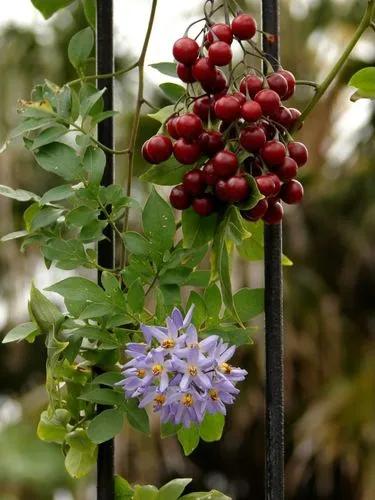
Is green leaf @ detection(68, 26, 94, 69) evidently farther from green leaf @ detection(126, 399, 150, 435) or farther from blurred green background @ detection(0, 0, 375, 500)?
blurred green background @ detection(0, 0, 375, 500)

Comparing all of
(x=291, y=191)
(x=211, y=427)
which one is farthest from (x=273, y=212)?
(x=211, y=427)

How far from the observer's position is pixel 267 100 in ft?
1.49

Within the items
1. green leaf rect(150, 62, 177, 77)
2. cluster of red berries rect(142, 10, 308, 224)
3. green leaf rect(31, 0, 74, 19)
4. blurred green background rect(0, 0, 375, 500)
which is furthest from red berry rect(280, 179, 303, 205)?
blurred green background rect(0, 0, 375, 500)

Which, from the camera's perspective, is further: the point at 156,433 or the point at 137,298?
the point at 156,433

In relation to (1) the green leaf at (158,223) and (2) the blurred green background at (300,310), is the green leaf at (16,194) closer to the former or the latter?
(1) the green leaf at (158,223)

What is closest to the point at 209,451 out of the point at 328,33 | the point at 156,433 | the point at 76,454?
the point at 156,433

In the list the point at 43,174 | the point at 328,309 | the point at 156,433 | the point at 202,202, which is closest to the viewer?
the point at 202,202

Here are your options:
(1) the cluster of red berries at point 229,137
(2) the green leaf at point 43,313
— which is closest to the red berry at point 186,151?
(1) the cluster of red berries at point 229,137

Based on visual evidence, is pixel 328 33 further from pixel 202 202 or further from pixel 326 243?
pixel 202 202

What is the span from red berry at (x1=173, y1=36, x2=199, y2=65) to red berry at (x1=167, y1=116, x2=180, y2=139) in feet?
0.10

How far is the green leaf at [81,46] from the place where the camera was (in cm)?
55

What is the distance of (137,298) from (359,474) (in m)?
2.22

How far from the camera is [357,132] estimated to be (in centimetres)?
273

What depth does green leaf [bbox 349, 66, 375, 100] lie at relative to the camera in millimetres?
508
